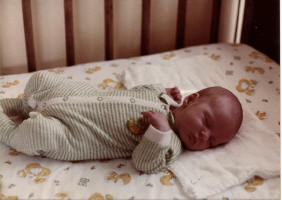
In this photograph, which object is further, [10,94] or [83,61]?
[83,61]

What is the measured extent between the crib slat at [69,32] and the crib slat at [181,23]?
48 cm

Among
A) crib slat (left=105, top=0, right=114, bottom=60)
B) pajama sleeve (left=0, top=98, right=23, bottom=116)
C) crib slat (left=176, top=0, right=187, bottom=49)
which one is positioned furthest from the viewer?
crib slat (left=176, top=0, right=187, bottom=49)

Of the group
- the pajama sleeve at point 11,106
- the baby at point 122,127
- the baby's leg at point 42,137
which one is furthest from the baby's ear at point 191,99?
the pajama sleeve at point 11,106

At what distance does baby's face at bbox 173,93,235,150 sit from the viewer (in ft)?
3.78

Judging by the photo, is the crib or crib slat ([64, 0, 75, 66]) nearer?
the crib

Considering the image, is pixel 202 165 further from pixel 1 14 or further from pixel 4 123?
pixel 1 14

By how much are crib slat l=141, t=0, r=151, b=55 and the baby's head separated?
674mm

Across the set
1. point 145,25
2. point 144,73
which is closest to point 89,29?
point 145,25

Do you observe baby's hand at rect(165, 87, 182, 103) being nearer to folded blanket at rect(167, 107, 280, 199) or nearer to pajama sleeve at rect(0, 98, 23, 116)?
folded blanket at rect(167, 107, 280, 199)

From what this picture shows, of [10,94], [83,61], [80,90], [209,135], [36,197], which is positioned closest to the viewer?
[36,197]

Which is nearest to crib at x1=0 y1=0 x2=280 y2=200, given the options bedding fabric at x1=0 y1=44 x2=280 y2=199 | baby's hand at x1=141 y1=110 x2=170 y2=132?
bedding fabric at x1=0 y1=44 x2=280 y2=199

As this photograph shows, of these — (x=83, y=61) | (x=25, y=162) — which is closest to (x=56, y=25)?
(x=83, y=61)

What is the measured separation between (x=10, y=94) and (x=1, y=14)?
36cm

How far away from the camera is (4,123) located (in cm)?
121
